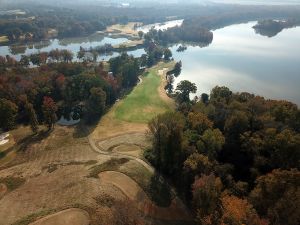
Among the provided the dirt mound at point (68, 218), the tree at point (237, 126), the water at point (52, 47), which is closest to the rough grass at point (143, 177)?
the dirt mound at point (68, 218)

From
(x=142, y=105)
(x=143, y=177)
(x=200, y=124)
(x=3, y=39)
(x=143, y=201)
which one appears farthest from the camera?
(x=3, y=39)

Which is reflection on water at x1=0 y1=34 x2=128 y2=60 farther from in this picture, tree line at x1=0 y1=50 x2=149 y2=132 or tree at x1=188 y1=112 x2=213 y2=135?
tree at x1=188 y1=112 x2=213 y2=135

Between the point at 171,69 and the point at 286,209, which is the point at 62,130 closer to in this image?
the point at 286,209

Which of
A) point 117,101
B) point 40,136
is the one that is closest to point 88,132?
point 40,136

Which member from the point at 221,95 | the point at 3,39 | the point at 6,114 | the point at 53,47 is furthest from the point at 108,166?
the point at 3,39

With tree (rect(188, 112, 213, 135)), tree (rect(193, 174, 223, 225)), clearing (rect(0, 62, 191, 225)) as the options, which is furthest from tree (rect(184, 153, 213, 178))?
tree (rect(188, 112, 213, 135))

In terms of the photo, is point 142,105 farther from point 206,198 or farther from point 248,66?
point 248,66

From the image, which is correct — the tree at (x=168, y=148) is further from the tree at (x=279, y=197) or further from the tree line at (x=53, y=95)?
the tree line at (x=53, y=95)
